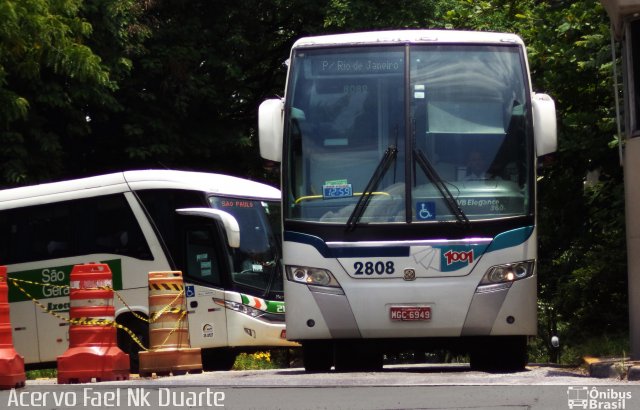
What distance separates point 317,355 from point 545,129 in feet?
10.8

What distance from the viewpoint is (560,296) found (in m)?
21.3

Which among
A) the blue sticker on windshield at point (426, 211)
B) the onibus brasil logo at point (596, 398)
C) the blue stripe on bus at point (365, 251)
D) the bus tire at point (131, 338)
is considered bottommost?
the bus tire at point (131, 338)

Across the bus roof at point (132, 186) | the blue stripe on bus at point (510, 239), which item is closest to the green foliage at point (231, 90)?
the bus roof at point (132, 186)

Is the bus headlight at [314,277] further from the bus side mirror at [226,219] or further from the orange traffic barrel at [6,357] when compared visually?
the bus side mirror at [226,219]

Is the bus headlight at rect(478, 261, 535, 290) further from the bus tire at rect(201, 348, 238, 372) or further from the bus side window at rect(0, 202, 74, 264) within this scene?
the bus side window at rect(0, 202, 74, 264)

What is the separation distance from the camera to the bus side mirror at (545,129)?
43.0 feet

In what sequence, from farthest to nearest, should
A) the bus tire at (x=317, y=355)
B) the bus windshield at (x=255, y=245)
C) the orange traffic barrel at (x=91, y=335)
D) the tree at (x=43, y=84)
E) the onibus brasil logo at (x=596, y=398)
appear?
1. the bus windshield at (x=255, y=245)
2. the tree at (x=43, y=84)
3. the bus tire at (x=317, y=355)
4. the orange traffic barrel at (x=91, y=335)
5. the onibus brasil logo at (x=596, y=398)

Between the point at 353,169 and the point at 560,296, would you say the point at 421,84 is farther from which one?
the point at 560,296

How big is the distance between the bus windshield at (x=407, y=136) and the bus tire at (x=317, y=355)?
55.3 inches

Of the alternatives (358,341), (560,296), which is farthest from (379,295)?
(560,296)

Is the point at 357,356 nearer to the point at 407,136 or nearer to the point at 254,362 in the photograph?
the point at 407,136

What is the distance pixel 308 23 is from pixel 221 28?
84.6 inches

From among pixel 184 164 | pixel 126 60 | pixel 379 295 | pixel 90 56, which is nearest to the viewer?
pixel 379 295

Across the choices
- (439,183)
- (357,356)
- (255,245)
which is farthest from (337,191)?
(255,245)
